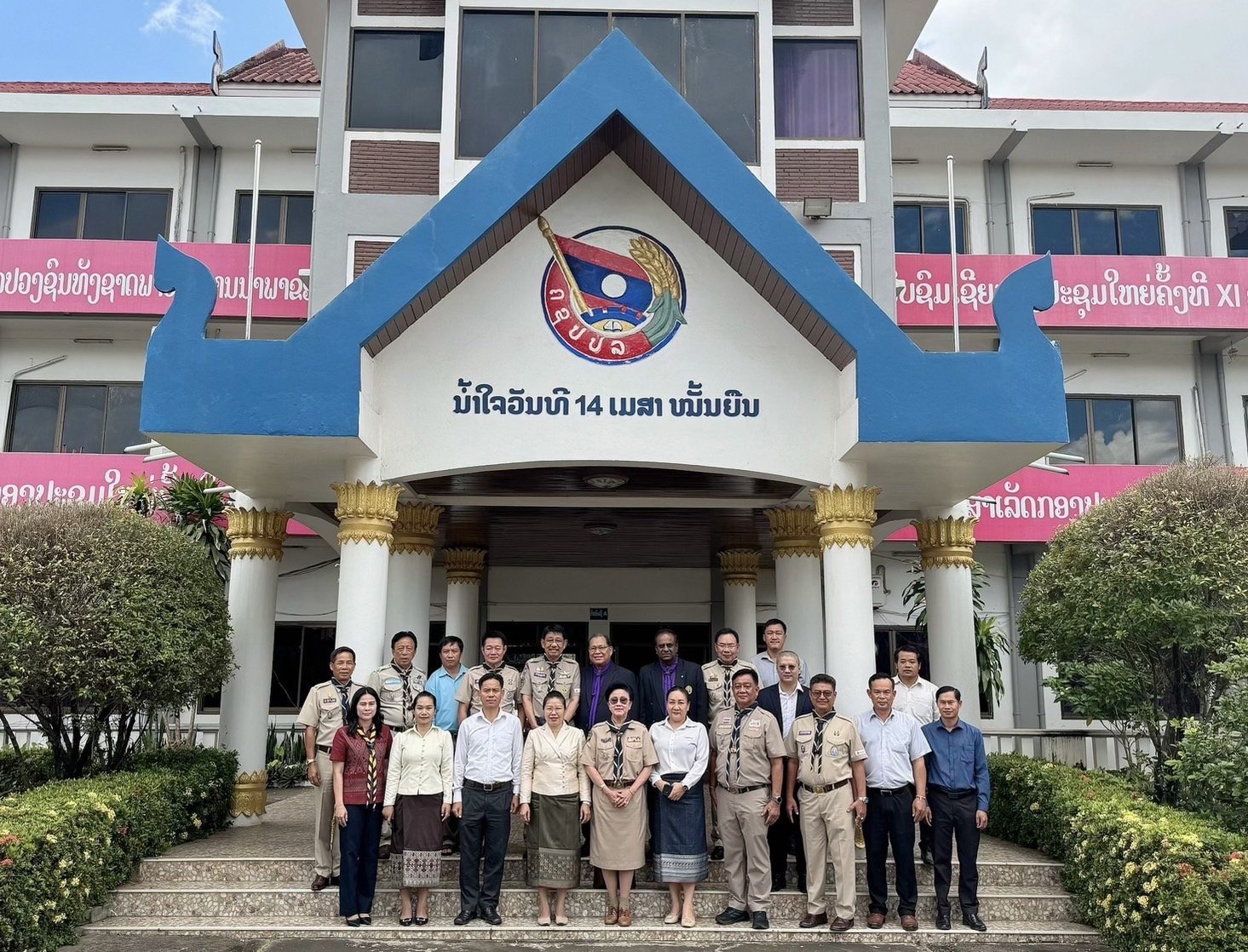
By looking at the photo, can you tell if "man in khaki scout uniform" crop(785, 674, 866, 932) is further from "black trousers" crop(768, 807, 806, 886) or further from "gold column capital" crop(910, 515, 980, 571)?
"gold column capital" crop(910, 515, 980, 571)

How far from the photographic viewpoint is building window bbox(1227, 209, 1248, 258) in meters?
20.7

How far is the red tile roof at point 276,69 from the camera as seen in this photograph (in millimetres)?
20844

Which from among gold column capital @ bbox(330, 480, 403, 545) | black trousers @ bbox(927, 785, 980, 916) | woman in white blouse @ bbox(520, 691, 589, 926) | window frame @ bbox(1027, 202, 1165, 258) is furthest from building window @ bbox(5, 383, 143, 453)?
window frame @ bbox(1027, 202, 1165, 258)

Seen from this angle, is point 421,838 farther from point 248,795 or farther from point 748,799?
point 248,795

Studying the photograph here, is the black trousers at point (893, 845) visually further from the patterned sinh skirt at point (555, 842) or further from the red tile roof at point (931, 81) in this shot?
the red tile roof at point (931, 81)

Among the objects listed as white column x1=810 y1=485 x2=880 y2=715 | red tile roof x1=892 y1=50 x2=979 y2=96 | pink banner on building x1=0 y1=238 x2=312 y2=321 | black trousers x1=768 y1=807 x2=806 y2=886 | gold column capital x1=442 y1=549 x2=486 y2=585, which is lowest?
black trousers x1=768 y1=807 x2=806 y2=886

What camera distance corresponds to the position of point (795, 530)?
12.7 metres

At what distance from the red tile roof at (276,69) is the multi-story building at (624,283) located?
0.10 metres

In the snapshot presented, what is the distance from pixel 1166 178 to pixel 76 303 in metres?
20.2

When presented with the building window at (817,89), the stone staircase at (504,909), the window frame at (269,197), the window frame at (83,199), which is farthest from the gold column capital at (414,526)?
the window frame at (83,199)

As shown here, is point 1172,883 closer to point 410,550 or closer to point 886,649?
point 410,550

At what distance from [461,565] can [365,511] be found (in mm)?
6535

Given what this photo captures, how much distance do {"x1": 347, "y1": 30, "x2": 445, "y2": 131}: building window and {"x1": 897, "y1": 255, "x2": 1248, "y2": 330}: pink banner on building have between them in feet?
31.1

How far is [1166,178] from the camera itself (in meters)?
20.8
